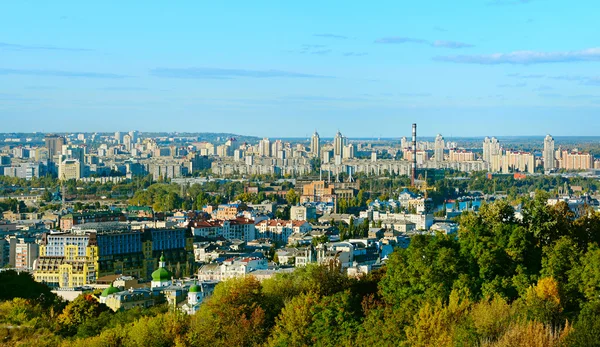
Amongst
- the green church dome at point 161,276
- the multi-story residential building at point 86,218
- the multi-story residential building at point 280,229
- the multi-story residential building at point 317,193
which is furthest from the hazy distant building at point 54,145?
the green church dome at point 161,276

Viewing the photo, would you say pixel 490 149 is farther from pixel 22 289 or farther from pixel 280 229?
pixel 22 289

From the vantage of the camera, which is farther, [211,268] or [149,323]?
[211,268]

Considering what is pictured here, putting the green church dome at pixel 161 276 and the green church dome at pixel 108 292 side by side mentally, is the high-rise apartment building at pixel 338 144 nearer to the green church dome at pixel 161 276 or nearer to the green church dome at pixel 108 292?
the green church dome at pixel 161 276

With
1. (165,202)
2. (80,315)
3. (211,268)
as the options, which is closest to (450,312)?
(80,315)

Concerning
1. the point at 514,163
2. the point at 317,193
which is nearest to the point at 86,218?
the point at 317,193

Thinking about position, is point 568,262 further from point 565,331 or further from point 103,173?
point 103,173

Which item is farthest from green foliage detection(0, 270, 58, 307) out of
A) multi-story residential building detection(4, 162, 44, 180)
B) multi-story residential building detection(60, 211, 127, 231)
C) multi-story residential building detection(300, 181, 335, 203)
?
multi-story residential building detection(4, 162, 44, 180)

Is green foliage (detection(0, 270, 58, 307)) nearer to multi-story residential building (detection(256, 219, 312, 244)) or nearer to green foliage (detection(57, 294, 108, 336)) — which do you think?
green foliage (detection(57, 294, 108, 336))
